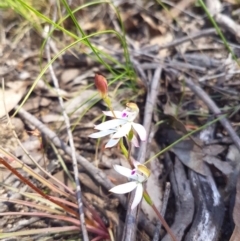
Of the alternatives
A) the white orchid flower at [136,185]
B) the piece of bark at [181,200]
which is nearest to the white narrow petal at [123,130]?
the white orchid flower at [136,185]

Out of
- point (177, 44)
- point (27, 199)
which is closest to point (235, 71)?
point (177, 44)

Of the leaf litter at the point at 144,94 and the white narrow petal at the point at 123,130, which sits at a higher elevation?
the white narrow petal at the point at 123,130

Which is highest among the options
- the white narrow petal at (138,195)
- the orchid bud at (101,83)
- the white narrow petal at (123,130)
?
the orchid bud at (101,83)

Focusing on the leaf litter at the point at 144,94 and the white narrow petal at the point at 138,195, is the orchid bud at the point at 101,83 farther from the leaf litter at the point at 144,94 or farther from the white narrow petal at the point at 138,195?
the leaf litter at the point at 144,94

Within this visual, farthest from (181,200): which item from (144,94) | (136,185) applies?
(144,94)

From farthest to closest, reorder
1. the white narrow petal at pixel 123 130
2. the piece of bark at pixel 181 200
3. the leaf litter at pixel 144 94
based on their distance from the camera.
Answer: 1. the leaf litter at pixel 144 94
2. the piece of bark at pixel 181 200
3. the white narrow petal at pixel 123 130

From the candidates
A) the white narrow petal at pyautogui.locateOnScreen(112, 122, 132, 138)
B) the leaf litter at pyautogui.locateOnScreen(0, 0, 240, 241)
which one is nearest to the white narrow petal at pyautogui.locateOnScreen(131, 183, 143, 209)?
the white narrow petal at pyautogui.locateOnScreen(112, 122, 132, 138)

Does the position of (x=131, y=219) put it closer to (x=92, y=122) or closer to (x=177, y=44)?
(x=92, y=122)

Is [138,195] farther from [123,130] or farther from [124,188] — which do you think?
[123,130]
